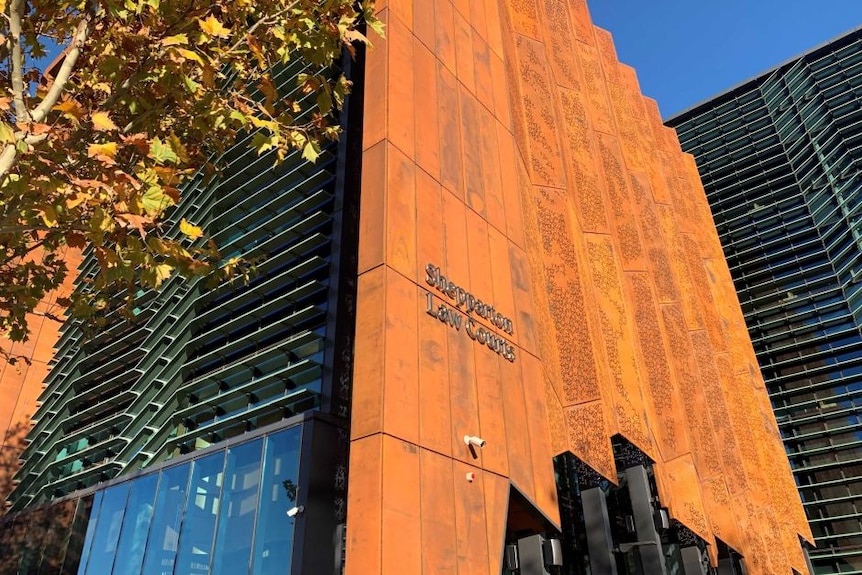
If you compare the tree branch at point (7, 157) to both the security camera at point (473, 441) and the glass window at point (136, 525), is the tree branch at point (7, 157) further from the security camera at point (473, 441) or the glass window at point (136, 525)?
the glass window at point (136, 525)

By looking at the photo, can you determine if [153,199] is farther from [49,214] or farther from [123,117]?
[123,117]

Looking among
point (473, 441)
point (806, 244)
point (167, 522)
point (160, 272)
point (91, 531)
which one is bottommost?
point (167, 522)

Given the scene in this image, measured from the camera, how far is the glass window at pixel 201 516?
33.7 ft

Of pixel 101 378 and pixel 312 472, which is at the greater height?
pixel 101 378

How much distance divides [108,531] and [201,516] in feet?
12.9

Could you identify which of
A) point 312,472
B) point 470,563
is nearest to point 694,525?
point 470,563

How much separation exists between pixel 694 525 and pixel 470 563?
7.96 metres

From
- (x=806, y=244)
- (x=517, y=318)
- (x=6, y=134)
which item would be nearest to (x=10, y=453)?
(x=517, y=318)

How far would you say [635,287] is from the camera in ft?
59.0

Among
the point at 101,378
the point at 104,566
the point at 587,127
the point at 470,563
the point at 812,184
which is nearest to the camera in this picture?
the point at 470,563

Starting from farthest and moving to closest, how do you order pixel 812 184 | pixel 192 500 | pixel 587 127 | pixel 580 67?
1. pixel 812 184
2. pixel 580 67
3. pixel 587 127
4. pixel 192 500

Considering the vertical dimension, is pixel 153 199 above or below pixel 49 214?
above

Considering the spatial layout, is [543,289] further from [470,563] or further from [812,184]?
[812,184]

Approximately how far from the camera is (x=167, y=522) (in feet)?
37.6
